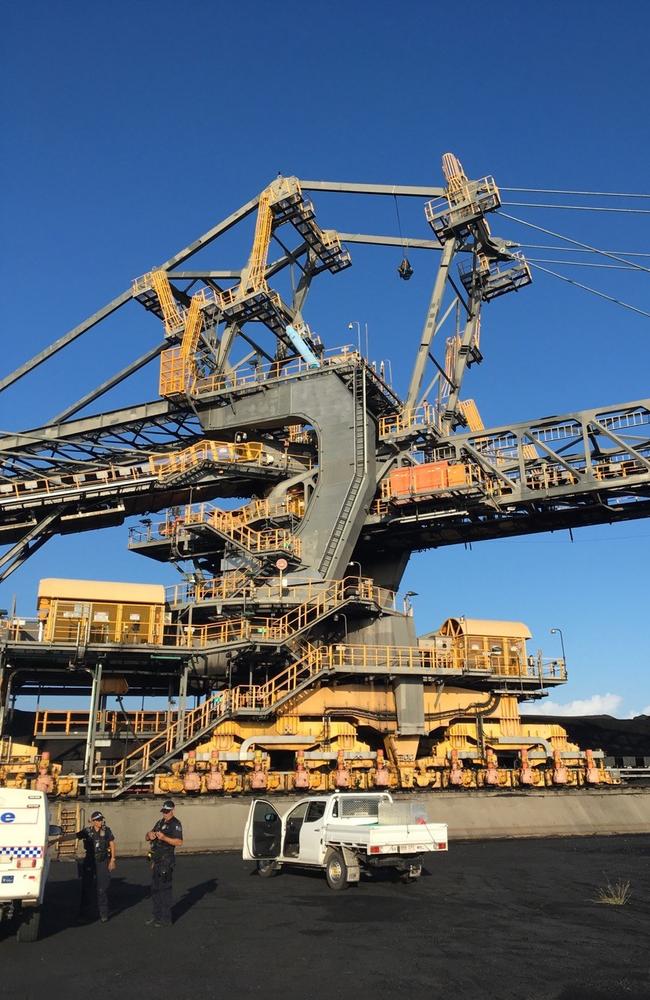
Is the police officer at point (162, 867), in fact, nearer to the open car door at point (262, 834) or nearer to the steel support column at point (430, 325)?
the open car door at point (262, 834)

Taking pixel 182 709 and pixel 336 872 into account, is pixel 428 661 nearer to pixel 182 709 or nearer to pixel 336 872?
pixel 182 709

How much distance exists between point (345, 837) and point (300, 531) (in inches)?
630

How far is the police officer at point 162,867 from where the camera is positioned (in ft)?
38.7

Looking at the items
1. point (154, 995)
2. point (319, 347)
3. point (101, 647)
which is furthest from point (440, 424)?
point (154, 995)

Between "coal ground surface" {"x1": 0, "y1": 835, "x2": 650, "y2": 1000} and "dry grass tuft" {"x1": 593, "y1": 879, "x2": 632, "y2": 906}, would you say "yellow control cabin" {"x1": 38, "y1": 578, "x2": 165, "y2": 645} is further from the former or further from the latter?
"dry grass tuft" {"x1": 593, "y1": 879, "x2": 632, "y2": 906}

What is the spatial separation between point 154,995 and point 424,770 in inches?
816

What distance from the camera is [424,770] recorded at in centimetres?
2797

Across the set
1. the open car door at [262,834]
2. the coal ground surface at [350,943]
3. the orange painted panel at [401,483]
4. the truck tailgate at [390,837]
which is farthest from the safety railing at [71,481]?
the truck tailgate at [390,837]

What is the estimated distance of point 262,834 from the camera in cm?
1722

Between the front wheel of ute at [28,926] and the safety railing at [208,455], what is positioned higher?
the safety railing at [208,455]

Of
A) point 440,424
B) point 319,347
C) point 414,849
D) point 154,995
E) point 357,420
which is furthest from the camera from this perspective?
point 319,347

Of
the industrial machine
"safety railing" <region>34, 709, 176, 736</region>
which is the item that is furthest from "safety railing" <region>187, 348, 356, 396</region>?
"safety railing" <region>34, 709, 176, 736</region>

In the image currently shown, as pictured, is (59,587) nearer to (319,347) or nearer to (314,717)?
(314,717)

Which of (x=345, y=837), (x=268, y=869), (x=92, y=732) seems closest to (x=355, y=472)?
(x=92, y=732)
